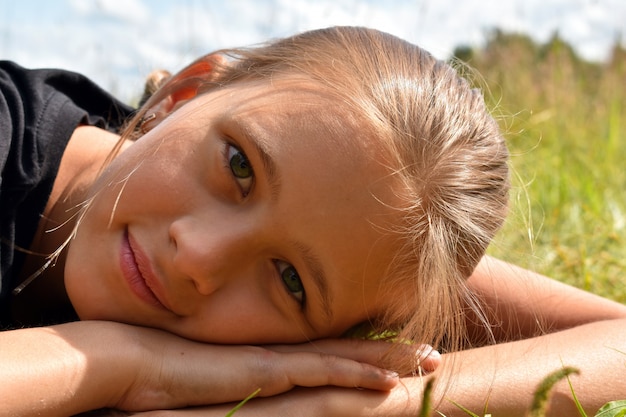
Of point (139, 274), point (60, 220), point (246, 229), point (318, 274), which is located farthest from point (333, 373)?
point (60, 220)

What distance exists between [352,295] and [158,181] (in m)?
0.54

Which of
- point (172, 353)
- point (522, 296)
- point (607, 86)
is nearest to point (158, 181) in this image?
point (172, 353)

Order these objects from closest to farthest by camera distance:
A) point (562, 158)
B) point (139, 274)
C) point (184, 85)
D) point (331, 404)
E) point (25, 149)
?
1. point (331, 404)
2. point (139, 274)
3. point (25, 149)
4. point (184, 85)
5. point (562, 158)

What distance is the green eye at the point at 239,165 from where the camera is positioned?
176cm

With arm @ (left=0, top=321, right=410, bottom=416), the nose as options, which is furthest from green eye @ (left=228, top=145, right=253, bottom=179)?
arm @ (left=0, top=321, right=410, bottom=416)

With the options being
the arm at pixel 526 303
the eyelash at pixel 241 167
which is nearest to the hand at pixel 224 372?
the eyelash at pixel 241 167

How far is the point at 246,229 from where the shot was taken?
167cm

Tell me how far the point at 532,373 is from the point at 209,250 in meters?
0.86

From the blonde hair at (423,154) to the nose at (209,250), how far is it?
0.37 meters

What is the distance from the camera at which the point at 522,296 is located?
94.4 inches

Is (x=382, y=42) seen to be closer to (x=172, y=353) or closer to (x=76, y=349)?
(x=172, y=353)

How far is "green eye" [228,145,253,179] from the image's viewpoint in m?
1.76

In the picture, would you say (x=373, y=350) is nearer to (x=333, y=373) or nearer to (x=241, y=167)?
(x=333, y=373)

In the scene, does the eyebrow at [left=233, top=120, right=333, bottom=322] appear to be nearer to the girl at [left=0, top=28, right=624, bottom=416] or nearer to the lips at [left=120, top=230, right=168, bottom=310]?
the girl at [left=0, top=28, right=624, bottom=416]
